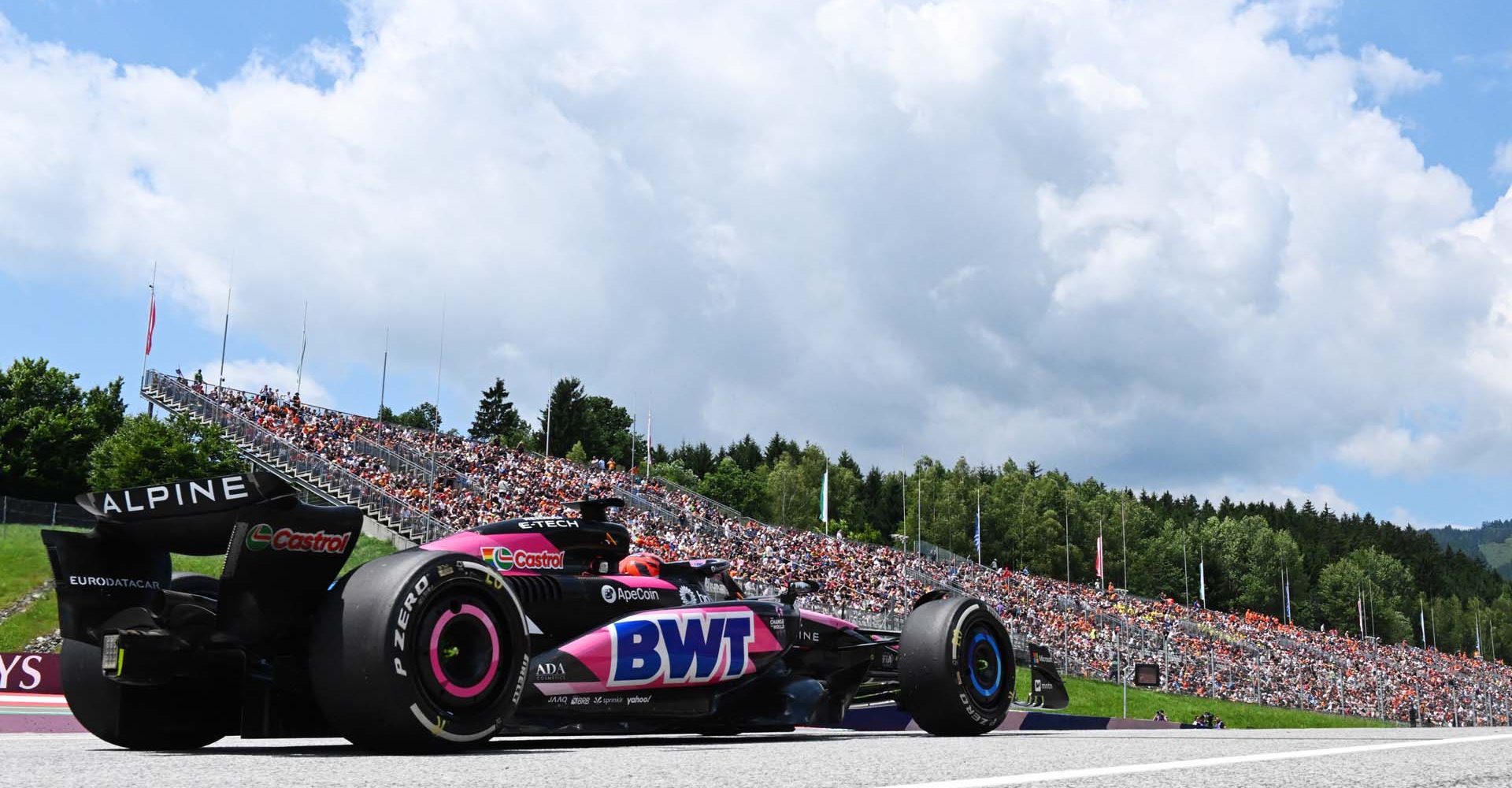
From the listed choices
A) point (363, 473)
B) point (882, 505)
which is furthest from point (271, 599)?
point (882, 505)

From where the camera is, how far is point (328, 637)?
248 inches

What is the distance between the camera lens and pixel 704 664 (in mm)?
8891

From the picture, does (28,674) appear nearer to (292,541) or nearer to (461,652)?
(292,541)

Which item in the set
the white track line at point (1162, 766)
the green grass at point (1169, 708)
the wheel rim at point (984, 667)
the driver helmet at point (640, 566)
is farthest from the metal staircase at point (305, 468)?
the white track line at point (1162, 766)

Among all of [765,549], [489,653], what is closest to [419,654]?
[489,653]

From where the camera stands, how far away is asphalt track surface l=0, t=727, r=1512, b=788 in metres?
4.65

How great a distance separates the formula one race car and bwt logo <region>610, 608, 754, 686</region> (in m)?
0.01

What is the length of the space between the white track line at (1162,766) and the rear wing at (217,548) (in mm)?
3796

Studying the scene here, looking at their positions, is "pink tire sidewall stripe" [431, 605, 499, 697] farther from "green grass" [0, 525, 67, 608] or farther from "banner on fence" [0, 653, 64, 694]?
"green grass" [0, 525, 67, 608]

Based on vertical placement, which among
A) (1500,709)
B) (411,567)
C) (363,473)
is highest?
(363,473)

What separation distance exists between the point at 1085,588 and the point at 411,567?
208ft

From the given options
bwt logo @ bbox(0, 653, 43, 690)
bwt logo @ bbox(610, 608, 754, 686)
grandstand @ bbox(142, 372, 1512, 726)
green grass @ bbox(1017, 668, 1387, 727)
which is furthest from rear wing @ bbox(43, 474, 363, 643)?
green grass @ bbox(1017, 668, 1387, 727)

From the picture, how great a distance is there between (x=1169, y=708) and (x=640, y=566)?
36697 millimetres

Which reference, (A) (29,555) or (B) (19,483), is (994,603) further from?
(B) (19,483)
